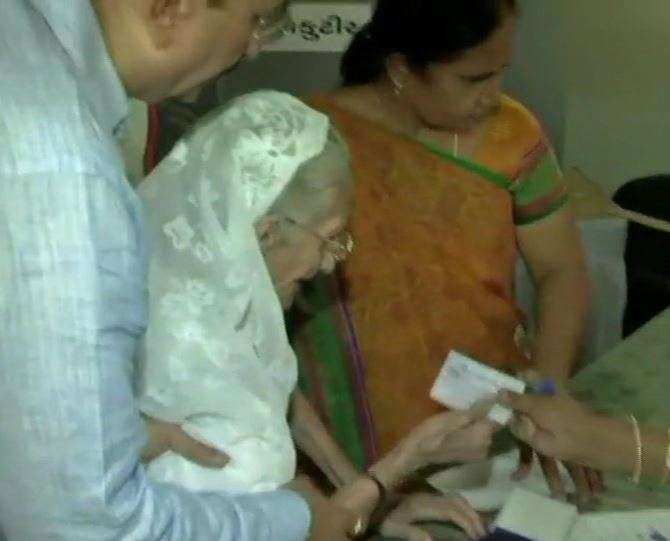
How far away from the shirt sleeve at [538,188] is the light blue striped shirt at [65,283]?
3.30ft

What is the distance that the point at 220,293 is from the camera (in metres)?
1.16

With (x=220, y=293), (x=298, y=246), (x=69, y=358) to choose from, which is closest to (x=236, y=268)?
(x=220, y=293)

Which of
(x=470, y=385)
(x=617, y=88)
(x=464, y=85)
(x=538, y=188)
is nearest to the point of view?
(x=470, y=385)

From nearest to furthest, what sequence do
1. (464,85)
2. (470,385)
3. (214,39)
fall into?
1. (214,39)
2. (470,385)
3. (464,85)

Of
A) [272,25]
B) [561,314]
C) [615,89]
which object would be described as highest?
[272,25]

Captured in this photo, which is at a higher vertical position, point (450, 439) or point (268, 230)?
point (268, 230)

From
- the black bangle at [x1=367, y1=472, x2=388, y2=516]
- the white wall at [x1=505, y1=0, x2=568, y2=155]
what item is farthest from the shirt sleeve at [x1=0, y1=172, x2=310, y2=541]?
the white wall at [x1=505, y1=0, x2=568, y2=155]

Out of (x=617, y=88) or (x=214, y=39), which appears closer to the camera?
(x=214, y=39)

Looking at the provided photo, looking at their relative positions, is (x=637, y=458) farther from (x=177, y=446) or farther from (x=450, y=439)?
(x=177, y=446)

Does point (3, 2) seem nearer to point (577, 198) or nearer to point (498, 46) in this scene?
point (498, 46)

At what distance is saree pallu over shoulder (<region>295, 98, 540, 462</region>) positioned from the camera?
1.69 meters

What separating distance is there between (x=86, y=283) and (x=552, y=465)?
834 mm

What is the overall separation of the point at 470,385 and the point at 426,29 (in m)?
0.51

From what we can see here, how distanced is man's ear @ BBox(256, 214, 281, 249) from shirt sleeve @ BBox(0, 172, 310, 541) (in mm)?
411
